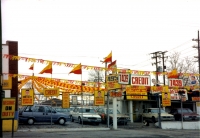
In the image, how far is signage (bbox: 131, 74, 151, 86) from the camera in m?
21.9

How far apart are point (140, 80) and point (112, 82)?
6.51 feet

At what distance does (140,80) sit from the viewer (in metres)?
22.1

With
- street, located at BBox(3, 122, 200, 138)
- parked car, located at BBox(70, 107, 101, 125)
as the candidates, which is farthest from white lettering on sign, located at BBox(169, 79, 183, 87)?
parked car, located at BBox(70, 107, 101, 125)

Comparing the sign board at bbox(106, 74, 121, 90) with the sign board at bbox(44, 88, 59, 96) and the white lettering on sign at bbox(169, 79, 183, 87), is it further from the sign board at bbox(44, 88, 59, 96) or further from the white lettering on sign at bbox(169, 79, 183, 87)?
the white lettering on sign at bbox(169, 79, 183, 87)

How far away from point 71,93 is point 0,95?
10.8 meters

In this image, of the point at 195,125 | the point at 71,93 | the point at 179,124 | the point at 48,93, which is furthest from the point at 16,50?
the point at 195,125

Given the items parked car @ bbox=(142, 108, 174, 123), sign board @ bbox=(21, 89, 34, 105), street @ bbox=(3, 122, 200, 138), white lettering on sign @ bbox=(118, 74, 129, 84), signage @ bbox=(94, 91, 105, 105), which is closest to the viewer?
street @ bbox=(3, 122, 200, 138)

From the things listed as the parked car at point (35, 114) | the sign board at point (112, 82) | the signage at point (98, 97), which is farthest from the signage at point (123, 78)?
the parked car at point (35, 114)

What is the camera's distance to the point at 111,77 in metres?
22.2

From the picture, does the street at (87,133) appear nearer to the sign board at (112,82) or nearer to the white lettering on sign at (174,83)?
the sign board at (112,82)

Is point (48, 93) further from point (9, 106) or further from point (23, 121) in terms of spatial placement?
point (9, 106)

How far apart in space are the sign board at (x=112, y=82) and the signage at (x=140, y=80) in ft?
3.67

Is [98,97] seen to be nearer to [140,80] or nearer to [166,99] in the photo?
[140,80]

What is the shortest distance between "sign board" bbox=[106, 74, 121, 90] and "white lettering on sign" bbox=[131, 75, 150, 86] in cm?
112
